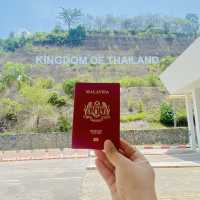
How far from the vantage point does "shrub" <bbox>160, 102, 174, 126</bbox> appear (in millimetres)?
23825

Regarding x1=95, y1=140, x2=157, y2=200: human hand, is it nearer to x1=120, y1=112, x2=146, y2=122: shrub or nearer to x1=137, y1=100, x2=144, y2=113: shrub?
x1=120, y1=112, x2=146, y2=122: shrub

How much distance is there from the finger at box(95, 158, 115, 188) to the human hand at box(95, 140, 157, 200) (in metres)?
0.01

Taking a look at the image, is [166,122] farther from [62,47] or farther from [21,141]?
[62,47]

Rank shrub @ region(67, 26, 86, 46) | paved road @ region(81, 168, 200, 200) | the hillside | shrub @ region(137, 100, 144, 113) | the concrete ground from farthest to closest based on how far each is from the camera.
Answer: shrub @ region(67, 26, 86, 46), shrub @ region(137, 100, 144, 113), the hillside, the concrete ground, paved road @ region(81, 168, 200, 200)

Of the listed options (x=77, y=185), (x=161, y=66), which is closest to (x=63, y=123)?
(x=77, y=185)

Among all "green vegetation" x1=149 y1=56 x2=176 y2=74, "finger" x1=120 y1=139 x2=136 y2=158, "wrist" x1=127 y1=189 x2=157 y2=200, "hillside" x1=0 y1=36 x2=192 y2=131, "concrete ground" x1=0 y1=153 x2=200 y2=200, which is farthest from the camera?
"green vegetation" x1=149 y1=56 x2=176 y2=74

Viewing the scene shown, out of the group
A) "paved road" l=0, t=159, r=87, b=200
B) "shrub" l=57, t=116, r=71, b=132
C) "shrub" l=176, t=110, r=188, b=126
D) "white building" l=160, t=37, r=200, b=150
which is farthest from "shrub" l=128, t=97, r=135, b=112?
"paved road" l=0, t=159, r=87, b=200

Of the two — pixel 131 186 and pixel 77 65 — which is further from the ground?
pixel 77 65

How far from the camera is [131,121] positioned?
25.6 meters

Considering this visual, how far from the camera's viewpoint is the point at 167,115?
24.0m

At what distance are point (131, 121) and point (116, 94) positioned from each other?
2452cm

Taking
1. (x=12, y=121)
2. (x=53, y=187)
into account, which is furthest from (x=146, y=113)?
(x=53, y=187)

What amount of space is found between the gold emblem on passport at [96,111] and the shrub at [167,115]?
75.3 feet

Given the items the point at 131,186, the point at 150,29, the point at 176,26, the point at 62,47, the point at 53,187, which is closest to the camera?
the point at 131,186
